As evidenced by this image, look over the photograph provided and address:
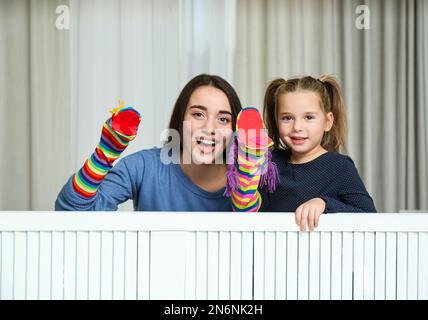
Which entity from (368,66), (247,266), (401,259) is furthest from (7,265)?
(368,66)

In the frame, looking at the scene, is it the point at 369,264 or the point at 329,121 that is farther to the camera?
the point at 329,121

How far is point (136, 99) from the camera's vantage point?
2.66m

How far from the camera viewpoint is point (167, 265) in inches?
30.8

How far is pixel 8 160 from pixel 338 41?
174 cm

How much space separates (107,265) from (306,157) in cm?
59

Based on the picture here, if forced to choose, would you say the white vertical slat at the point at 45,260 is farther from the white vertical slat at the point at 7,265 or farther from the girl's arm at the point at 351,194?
the girl's arm at the point at 351,194

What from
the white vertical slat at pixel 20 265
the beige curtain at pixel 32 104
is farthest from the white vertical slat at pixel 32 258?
the beige curtain at pixel 32 104

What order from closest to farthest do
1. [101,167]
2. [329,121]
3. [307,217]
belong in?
[307,217] < [101,167] < [329,121]

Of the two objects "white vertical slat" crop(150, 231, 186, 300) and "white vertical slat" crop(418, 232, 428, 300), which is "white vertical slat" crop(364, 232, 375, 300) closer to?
"white vertical slat" crop(418, 232, 428, 300)

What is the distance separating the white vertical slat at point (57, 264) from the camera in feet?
2.54

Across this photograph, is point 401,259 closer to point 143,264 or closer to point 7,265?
point 143,264

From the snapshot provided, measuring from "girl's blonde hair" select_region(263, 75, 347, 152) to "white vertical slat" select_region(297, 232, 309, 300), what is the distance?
502 mm

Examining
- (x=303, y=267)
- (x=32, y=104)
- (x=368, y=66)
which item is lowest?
(x=303, y=267)

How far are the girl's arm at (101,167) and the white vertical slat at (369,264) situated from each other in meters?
0.41
